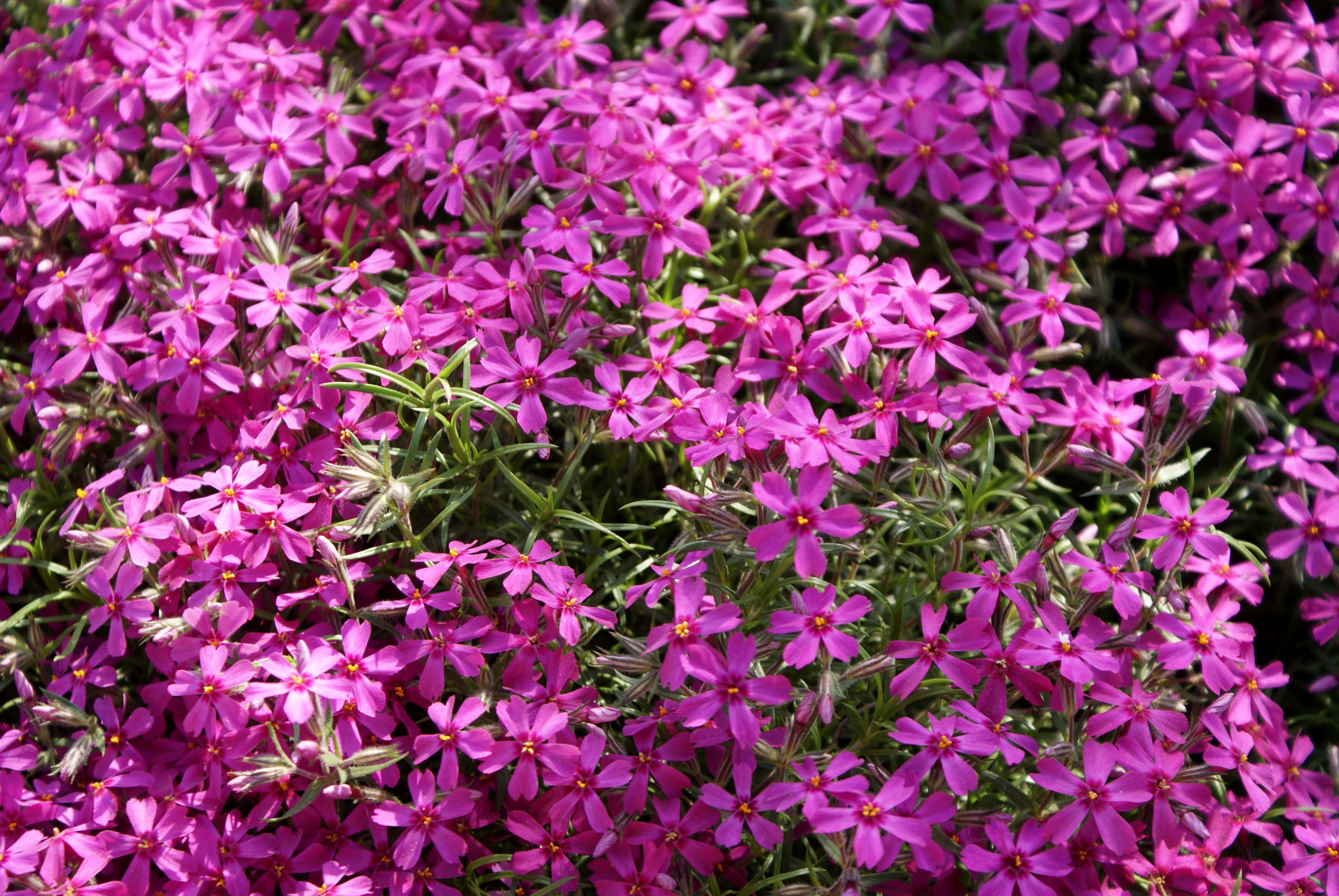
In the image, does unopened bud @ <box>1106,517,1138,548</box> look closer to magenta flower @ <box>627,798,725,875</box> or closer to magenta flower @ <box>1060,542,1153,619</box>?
magenta flower @ <box>1060,542,1153,619</box>

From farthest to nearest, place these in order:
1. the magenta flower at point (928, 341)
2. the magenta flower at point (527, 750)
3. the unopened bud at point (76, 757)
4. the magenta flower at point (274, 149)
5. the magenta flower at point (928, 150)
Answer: the magenta flower at point (928, 150) → the magenta flower at point (274, 149) → the magenta flower at point (928, 341) → the unopened bud at point (76, 757) → the magenta flower at point (527, 750)

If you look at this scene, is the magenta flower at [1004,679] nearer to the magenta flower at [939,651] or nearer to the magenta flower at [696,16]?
the magenta flower at [939,651]

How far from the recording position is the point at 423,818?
155 cm

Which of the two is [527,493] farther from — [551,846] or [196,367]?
[196,367]

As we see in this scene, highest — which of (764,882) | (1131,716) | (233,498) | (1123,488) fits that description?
(233,498)

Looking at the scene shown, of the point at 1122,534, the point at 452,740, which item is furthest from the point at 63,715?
the point at 1122,534

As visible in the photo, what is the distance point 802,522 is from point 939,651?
341 mm

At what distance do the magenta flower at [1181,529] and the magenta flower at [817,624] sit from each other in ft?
1.70

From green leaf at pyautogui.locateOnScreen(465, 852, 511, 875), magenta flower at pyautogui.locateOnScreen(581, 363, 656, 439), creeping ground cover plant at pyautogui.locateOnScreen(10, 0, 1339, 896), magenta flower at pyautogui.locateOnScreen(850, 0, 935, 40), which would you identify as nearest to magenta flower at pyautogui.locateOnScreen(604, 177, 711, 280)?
creeping ground cover plant at pyautogui.locateOnScreen(10, 0, 1339, 896)

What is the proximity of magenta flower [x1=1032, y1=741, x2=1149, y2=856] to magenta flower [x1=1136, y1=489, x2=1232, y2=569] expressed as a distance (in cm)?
33

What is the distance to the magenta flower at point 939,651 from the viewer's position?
156 centimetres

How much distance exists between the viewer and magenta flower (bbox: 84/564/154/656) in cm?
166

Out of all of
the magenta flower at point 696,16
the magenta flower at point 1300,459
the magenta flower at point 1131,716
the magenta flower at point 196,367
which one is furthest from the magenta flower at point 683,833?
the magenta flower at point 696,16

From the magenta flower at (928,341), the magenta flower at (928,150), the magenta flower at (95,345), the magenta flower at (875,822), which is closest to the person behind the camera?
the magenta flower at (875,822)
